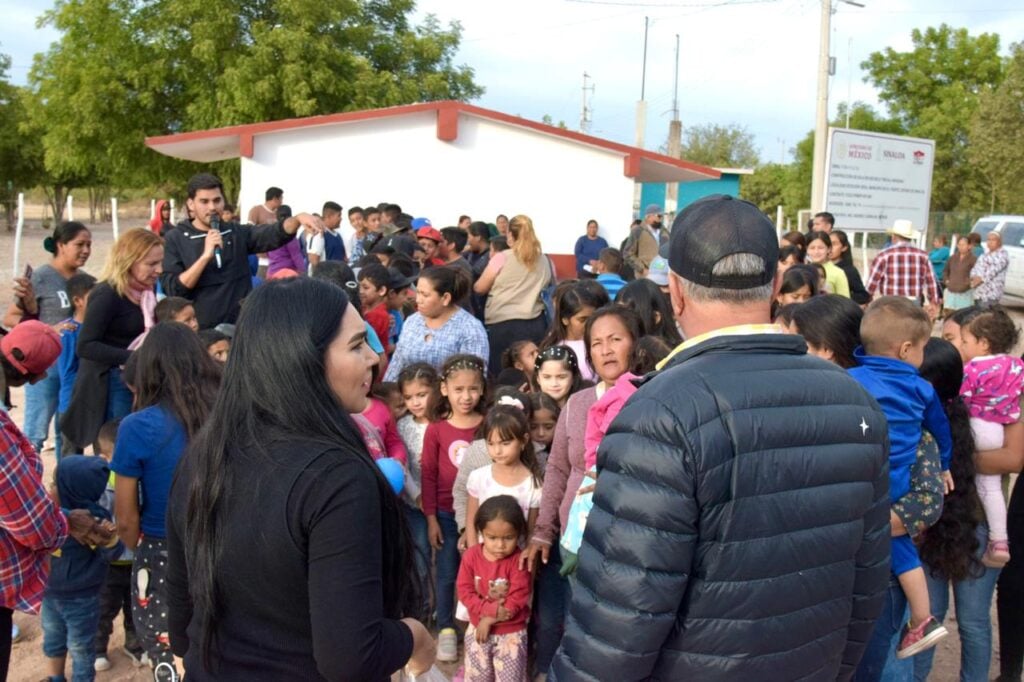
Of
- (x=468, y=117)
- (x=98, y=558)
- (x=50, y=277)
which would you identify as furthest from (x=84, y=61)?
(x=98, y=558)

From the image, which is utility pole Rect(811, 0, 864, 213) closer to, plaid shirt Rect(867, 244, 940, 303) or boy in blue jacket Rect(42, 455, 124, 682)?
plaid shirt Rect(867, 244, 940, 303)

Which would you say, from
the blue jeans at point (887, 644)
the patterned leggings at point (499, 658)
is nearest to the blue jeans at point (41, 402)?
the patterned leggings at point (499, 658)

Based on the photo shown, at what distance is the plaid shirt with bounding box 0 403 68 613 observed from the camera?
8.57 ft

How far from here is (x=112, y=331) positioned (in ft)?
17.0

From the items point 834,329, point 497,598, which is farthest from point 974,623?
point 497,598

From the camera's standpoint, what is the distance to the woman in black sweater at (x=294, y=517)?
1771 millimetres

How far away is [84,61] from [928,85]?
116 feet

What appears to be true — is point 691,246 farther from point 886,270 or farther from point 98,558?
point 886,270

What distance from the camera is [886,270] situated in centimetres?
1078

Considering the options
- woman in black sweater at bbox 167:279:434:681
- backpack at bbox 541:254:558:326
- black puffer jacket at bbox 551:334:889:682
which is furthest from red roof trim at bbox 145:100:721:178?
black puffer jacket at bbox 551:334:889:682

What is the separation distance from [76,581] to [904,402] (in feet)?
11.1

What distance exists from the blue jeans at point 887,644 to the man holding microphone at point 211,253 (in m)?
4.28

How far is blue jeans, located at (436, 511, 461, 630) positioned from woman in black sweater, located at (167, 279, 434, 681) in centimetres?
281

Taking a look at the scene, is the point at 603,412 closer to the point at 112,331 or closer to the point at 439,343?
the point at 439,343
